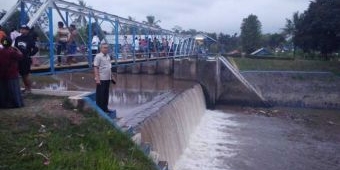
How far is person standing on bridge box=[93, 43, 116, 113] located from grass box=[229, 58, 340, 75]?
32548 millimetres

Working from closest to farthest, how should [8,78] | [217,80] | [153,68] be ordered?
1. [8,78]
2. [217,80]
3. [153,68]

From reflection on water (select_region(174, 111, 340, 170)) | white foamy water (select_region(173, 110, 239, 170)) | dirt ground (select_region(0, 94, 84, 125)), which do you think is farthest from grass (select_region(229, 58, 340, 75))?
dirt ground (select_region(0, 94, 84, 125))

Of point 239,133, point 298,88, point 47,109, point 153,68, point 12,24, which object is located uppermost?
point 12,24

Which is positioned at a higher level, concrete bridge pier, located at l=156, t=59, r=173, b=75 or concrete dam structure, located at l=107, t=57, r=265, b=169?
concrete bridge pier, located at l=156, t=59, r=173, b=75

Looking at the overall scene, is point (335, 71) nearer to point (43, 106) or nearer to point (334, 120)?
point (334, 120)

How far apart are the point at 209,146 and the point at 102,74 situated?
9.18 m

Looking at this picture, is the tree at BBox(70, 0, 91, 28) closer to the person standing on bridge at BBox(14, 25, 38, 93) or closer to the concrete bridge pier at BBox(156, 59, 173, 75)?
the person standing on bridge at BBox(14, 25, 38, 93)

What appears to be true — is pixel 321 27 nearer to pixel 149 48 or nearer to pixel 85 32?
pixel 149 48

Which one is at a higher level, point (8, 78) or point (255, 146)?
point (8, 78)

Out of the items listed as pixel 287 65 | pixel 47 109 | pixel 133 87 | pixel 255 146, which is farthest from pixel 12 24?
pixel 287 65

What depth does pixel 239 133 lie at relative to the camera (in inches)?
830

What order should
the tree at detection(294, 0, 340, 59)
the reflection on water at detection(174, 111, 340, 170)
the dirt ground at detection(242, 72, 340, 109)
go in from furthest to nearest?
the tree at detection(294, 0, 340, 59) < the dirt ground at detection(242, 72, 340, 109) < the reflection on water at detection(174, 111, 340, 170)

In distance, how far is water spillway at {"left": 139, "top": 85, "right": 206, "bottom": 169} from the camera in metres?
13.0

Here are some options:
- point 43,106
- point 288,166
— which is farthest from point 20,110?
point 288,166
